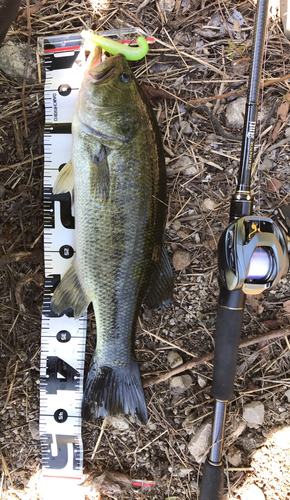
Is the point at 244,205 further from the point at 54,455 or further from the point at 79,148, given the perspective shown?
the point at 54,455

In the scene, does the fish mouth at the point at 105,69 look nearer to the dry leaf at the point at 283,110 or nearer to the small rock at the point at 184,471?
the dry leaf at the point at 283,110

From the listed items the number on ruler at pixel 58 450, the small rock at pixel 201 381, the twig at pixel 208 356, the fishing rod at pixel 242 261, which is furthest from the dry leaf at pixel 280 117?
the number on ruler at pixel 58 450

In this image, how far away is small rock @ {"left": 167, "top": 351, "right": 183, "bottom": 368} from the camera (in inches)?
93.0

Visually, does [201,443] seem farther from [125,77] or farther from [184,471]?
[125,77]

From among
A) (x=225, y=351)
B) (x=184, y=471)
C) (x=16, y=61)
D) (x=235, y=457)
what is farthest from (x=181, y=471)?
(x=16, y=61)

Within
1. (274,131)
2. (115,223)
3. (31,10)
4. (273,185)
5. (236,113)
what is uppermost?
(31,10)

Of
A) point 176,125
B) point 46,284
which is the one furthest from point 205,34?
point 46,284

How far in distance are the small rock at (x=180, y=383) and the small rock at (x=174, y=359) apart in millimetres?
89

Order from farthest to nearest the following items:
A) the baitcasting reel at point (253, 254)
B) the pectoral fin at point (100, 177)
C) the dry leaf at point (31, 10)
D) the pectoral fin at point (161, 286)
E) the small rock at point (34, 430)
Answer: the small rock at point (34, 430)
the dry leaf at point (31, 10)
the pectoral fin at point (161, 286)
the pectoral fin at point (100, 177)
the baitcasting reel at point (253, 254)

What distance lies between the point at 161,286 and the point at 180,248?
0.34 metres

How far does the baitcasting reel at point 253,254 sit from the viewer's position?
65.1 inches

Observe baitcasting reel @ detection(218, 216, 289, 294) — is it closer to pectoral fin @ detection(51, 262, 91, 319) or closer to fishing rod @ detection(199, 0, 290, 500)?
fishing rod @ detection(199, 0, 290, 500)

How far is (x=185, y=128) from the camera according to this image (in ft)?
7.64

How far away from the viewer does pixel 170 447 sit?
2.37m
